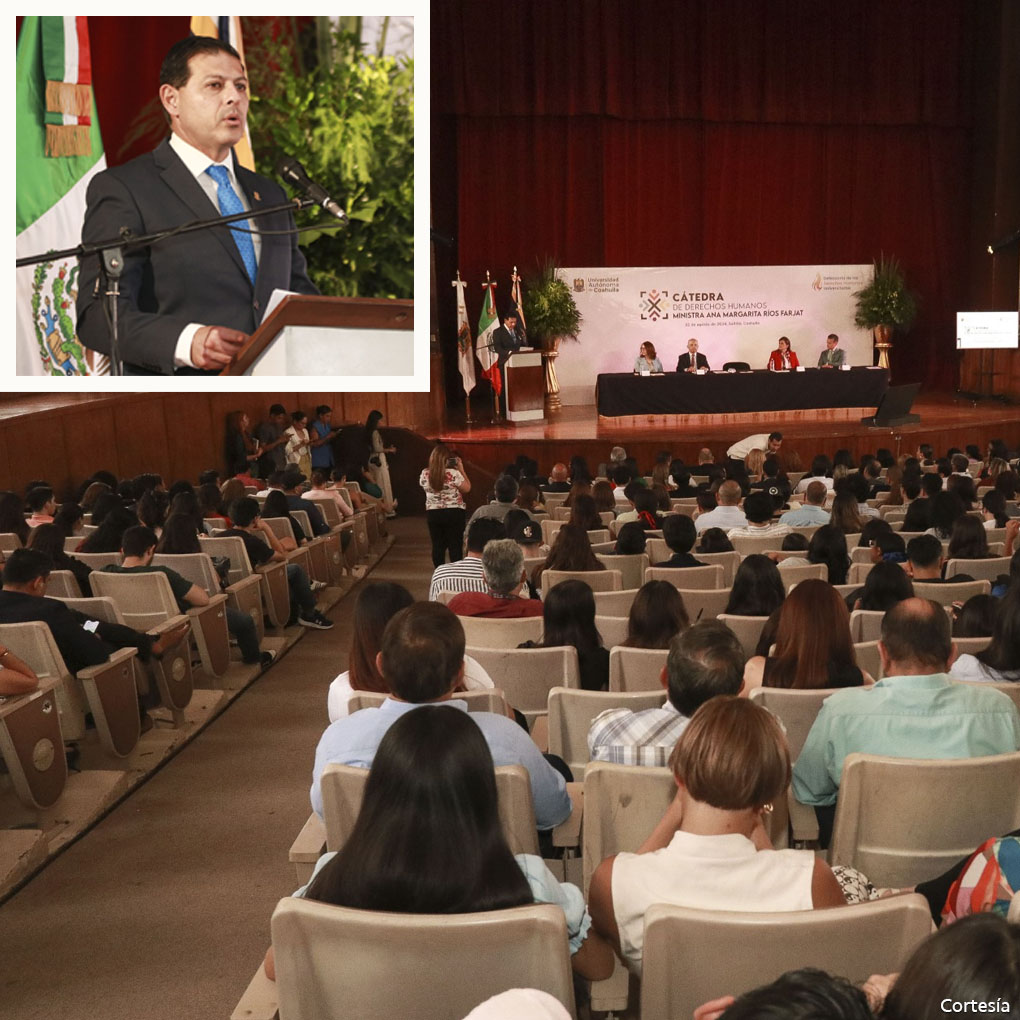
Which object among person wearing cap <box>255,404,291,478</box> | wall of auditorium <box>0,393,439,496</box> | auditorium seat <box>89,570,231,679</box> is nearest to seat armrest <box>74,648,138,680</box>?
auditorium seat <box>89,570,231,679</box>

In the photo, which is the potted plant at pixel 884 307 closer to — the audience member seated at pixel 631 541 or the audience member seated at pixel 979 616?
the audience member seated at pixel 631 541

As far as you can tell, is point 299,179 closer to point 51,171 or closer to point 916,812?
point 51,171

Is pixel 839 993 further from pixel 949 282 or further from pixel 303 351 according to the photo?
pixel 949 282

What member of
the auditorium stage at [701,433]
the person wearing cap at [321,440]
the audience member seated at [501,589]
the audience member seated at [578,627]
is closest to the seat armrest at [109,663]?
the audience member seated at [501,589]

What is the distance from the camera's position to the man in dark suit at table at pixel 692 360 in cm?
1516

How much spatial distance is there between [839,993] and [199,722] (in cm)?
453

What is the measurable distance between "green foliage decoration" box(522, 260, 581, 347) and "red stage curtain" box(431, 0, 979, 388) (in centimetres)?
79

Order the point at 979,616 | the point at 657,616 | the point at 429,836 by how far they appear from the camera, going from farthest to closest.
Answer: the point at 979,616 < the point at 657,616 < the point at 429,836

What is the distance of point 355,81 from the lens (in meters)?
5.97

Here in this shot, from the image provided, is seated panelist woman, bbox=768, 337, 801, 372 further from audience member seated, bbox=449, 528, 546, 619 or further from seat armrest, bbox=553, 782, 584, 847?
seat armrest, bbox=553, 782, 584, 847

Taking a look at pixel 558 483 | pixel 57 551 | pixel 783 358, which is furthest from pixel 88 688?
pixel 783 358

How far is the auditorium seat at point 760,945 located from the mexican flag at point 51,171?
502cm

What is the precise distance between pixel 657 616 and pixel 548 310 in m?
12.0

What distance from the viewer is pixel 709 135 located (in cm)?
1702
